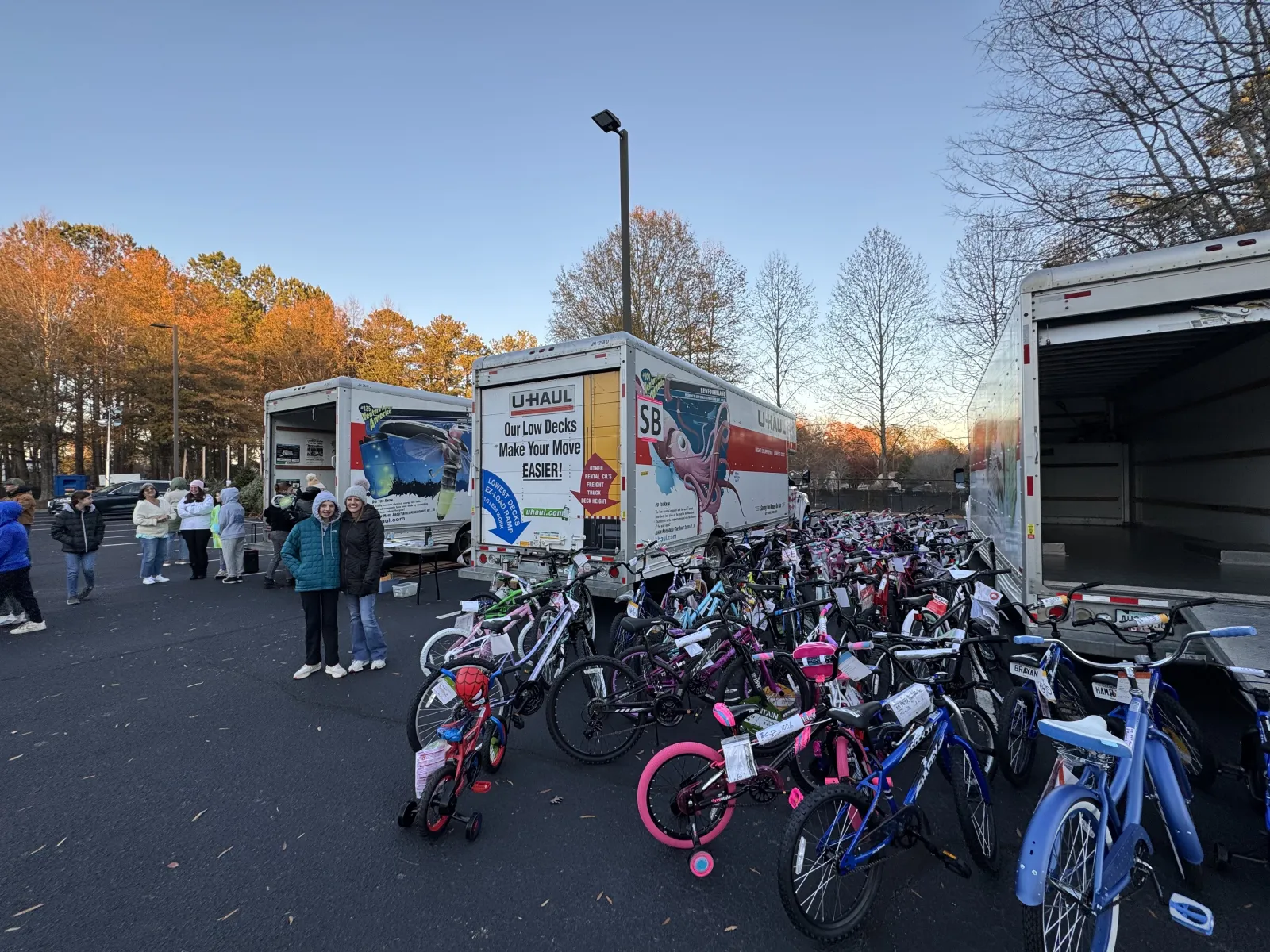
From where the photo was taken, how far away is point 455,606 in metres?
7.64

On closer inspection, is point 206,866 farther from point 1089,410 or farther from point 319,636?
point 1089,410

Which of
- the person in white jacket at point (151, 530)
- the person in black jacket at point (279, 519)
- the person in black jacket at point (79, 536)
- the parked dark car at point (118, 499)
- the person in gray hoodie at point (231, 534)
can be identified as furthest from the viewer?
the parked dark car at point (118, 499)

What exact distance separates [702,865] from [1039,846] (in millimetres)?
1336

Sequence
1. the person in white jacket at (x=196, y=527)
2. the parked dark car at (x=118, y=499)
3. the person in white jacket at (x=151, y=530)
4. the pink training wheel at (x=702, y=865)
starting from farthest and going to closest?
the parked dark car at (x=118, y=499) → the person in white jacket at (x=196, y=527) → the person in white jacket at (x=151, y=530) → the pink training wheel at (x=702, y=865)

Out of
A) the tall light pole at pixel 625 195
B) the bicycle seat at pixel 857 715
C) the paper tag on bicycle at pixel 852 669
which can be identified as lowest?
the bicycle seat at pixel 857 715

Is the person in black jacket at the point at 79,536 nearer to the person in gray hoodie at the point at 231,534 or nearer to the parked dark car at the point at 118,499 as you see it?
the person in gray hoodie at the point at 231,534

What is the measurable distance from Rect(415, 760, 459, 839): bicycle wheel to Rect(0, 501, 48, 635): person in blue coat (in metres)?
6.36

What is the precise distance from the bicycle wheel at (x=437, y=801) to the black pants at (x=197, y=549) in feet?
30.1

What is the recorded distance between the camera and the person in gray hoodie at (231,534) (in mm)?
9086

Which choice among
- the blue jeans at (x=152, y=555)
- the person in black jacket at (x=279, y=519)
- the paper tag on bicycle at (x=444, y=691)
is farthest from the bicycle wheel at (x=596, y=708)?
the blue jeans at (x=152, y=555)

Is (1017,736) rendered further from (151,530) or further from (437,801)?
(151,530)

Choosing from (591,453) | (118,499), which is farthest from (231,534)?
(118,499)

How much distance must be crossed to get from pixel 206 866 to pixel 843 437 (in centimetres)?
3811

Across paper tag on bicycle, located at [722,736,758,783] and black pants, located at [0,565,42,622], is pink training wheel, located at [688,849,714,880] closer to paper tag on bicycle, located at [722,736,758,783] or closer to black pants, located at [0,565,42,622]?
paper tag on bicycle, located at [722,736,758,783]
